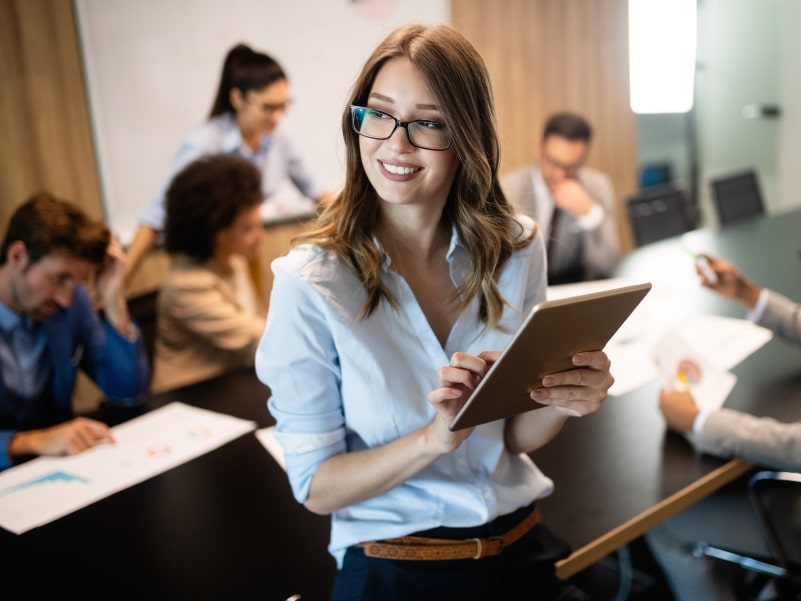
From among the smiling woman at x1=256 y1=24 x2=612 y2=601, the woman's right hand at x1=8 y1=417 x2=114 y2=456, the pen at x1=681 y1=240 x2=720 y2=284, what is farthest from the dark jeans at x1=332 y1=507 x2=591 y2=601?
the pen at x1=681 y1=240 x2=720 y2=284

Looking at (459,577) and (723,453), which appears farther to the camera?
(723,453)

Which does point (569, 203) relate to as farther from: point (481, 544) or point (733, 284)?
point (481, 544)

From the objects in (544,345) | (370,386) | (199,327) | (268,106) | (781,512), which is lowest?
(781,512)

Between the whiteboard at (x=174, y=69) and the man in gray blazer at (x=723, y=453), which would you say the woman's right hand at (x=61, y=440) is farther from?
the whiteboard at (x=174, y=69)

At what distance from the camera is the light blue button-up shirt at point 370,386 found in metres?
1.16

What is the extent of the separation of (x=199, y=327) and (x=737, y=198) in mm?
3181

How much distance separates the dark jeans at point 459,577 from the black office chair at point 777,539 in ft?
2.03

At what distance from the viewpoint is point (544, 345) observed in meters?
0.96

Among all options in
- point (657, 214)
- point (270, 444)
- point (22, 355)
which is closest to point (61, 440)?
point (22, 355)

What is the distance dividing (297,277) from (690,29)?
5.51 metres

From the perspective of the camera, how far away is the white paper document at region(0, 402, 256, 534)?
154 centimetres

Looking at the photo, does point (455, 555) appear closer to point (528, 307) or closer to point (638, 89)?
point (528, 307)

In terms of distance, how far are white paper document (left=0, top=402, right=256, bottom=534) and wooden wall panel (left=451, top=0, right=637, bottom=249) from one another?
131 inches

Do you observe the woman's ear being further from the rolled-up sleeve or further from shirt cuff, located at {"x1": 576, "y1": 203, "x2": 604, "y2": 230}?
the rolled-up sleeve
